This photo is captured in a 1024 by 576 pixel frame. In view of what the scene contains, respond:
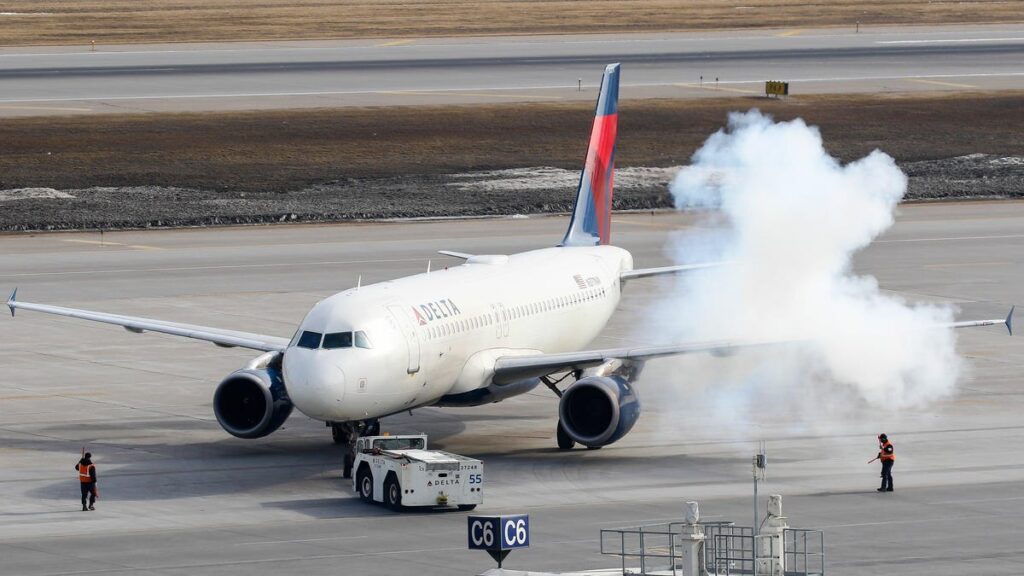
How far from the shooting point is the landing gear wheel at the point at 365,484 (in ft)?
150

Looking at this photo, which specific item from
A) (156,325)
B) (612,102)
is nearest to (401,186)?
(612,102)

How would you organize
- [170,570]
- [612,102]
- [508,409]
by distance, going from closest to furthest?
[170,570], [508,409], [612,102]

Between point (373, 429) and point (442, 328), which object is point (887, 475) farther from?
point (373, 429)

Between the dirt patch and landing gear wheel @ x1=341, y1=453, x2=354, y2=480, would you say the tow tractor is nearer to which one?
landing gear wheel @ x1=341, y1=453, x2=354, y2=480

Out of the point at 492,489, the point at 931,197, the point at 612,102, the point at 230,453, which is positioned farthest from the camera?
the point at 931,197

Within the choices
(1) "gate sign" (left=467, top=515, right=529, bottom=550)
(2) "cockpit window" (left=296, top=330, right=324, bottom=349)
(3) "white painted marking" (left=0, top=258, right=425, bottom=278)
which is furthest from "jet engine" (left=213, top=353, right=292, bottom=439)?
(3) "white painted marking" (left=0, top=258, right=425, bottom=278)

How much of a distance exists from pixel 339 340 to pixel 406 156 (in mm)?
70441

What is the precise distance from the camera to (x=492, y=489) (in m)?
47.2

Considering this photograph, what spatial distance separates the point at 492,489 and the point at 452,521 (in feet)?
12.2

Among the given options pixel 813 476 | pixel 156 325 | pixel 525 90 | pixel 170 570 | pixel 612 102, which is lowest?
pixel 170 570

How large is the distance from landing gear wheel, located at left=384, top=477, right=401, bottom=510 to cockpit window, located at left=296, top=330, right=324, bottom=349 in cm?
411

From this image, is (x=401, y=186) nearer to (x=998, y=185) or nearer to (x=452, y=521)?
(x=998, y=185)

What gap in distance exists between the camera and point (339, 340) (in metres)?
46.6

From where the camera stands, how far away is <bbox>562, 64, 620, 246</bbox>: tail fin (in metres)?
63.2
